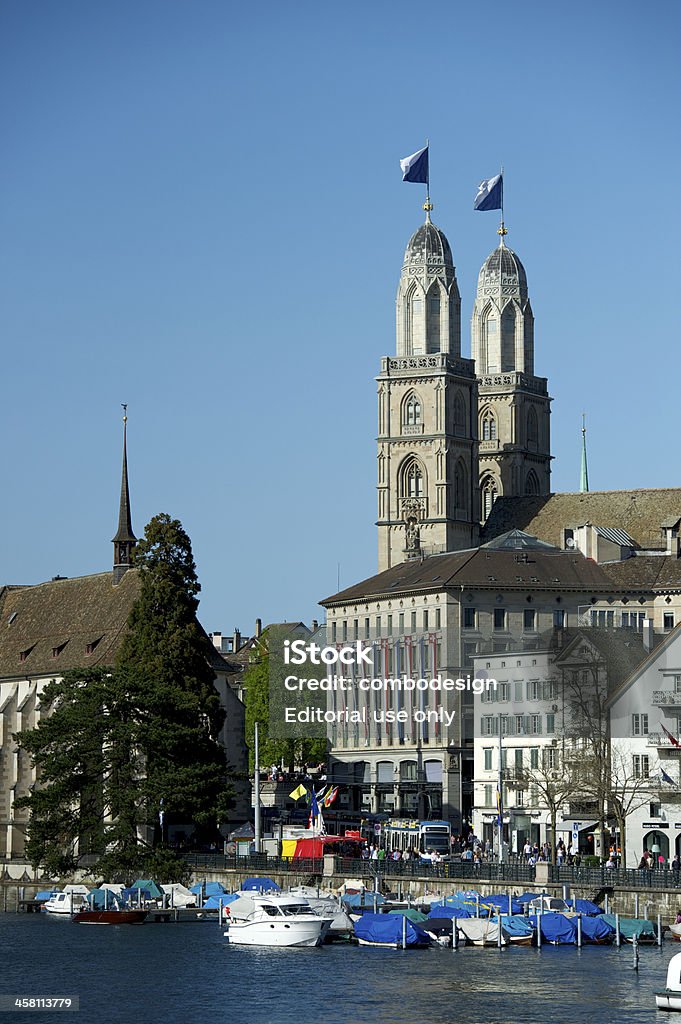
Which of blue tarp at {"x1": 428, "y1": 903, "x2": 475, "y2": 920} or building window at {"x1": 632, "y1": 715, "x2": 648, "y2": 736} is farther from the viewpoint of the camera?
building window at {"x1": 632, "y1": 715, "x2": 648, "y2": 736}

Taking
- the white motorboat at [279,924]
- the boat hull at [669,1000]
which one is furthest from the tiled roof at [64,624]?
the boat hull at [669,1000]

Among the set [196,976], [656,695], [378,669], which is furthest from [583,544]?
[196,976]

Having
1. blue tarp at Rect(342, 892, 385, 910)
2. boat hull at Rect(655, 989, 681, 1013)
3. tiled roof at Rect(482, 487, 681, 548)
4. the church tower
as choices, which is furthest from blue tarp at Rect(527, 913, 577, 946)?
the church tower

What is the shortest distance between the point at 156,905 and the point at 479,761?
30.4 meters

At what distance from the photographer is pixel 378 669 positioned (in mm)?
153375

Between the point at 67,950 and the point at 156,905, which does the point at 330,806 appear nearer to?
the point at 156,905

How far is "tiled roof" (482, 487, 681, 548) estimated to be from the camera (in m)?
188

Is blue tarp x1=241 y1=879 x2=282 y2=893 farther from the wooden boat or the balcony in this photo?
the balcony

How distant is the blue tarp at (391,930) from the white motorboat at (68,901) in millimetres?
21648

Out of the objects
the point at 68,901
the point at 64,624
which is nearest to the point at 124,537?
the point at 64,624

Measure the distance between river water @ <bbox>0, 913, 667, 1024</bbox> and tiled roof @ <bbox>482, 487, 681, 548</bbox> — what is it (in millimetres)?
92324

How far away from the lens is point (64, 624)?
158 metres

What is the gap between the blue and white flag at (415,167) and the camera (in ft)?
626

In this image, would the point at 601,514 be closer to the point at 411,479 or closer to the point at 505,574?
the point at 411,479
